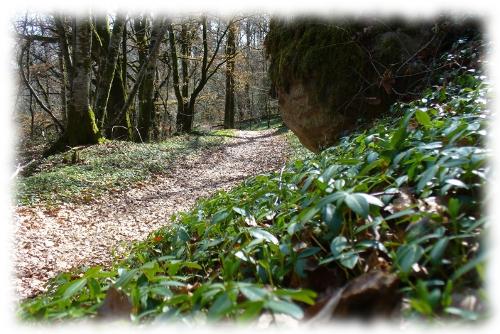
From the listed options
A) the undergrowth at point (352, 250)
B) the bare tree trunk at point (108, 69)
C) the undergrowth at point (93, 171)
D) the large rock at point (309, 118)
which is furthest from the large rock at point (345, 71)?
the bare tree trunk at point (108, 69)

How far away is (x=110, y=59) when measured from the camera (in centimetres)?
1145

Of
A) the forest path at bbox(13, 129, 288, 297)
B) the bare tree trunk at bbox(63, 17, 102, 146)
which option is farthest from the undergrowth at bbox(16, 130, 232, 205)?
the bare tree trunk at bbox(63, 17, 102, 146)

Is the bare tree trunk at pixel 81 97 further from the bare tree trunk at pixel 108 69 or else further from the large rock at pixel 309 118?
the large rock at pixel 309 118

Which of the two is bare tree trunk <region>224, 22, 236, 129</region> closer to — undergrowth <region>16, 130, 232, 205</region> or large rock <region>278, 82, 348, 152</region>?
undergrowth <region>16, 130, 232, 205</region>

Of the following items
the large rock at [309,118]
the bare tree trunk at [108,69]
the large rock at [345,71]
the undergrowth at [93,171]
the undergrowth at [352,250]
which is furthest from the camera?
the bare tree trunk at [108,69]

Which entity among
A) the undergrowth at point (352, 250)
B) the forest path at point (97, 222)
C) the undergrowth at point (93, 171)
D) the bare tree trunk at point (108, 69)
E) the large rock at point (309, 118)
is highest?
the bare tree trunk at point (108, 69)

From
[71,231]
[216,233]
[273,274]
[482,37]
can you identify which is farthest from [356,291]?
[71,231]

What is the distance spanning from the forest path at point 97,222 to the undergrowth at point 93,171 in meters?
0.30

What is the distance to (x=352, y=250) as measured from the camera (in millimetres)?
1414

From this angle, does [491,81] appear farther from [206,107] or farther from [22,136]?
Result: [206,107]

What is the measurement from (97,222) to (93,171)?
2.59 metres

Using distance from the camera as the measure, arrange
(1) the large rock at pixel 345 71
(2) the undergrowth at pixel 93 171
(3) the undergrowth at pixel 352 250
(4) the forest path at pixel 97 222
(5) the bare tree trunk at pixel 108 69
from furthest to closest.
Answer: (5) the bare tree trunk at pixel 108 69, (2) the undergrowth at pixel 93 171, (1) the large rock at pixel 345 71, (4) the forest path at pixel 97 222, (3) the undergrowth at pixel 352 250

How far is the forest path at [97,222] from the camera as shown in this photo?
4.99m

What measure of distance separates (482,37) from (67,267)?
6.14 meters
